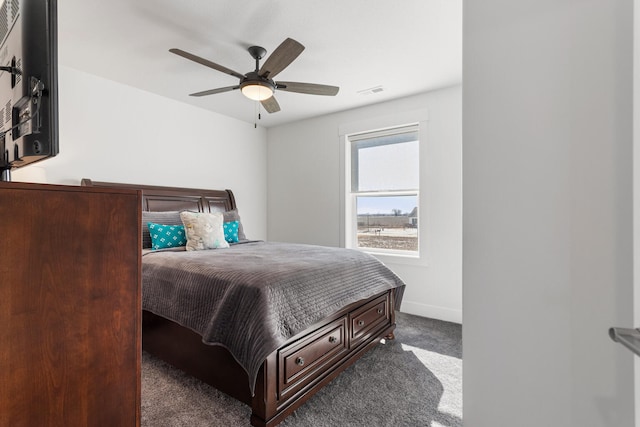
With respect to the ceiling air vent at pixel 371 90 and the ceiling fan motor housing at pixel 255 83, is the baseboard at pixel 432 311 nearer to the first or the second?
the ceiling air vent at pixel 371 90

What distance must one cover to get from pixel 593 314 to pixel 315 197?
3.88 m

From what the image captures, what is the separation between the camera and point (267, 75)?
2.22m

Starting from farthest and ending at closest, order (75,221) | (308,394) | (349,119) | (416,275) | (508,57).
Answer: (349,119)
(416,275)
(308,394)
(75,221)
(508,57)

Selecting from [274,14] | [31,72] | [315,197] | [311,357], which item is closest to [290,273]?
[311,357]

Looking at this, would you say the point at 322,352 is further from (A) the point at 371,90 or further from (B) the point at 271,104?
(A) the point at 371,90

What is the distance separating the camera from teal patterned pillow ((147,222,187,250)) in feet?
9.29

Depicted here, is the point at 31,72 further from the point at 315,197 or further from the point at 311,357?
the point at 315,197

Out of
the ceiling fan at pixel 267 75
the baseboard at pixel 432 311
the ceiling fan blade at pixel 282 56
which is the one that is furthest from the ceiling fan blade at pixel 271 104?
the baseboard at pixel 432 311

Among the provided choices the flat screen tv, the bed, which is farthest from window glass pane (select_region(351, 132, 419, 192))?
the flat screen tv

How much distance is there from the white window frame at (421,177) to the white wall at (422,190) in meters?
0.02

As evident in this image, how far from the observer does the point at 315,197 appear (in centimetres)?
439

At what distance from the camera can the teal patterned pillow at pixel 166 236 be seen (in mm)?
2830

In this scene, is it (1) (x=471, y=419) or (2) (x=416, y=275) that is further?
(2) (x=416, y=275)

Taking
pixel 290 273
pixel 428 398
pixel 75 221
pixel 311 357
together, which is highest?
pixel 75 221
